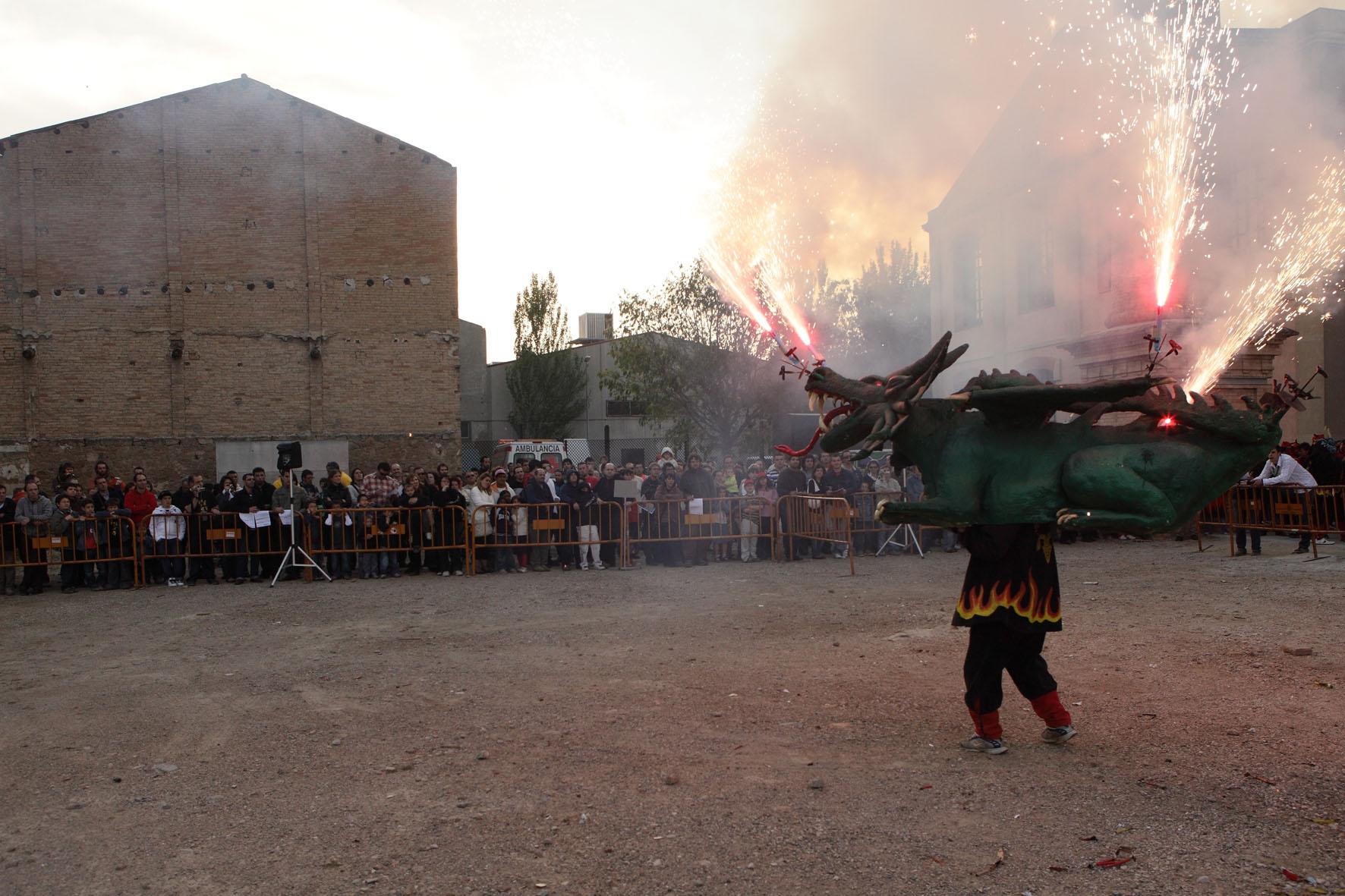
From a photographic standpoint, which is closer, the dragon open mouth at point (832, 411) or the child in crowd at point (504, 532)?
the dragon open mouth at point (832, 411)

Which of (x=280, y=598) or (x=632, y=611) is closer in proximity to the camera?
(x=632, y=611)

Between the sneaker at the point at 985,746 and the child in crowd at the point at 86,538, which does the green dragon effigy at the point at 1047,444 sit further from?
the child in crowd at the point at 86,538

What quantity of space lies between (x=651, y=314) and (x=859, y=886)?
26.1 metres

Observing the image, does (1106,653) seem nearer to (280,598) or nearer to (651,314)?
(280,598)

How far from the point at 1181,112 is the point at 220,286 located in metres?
22.2

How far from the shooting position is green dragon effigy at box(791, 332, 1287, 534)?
193 inches

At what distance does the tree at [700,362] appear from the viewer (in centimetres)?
2852

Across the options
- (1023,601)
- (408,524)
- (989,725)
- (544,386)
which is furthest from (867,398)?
(544,386)

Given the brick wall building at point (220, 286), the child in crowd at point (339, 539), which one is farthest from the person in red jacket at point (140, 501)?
the brick wall building at point (220, 286)

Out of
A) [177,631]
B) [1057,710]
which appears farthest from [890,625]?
[177,631]

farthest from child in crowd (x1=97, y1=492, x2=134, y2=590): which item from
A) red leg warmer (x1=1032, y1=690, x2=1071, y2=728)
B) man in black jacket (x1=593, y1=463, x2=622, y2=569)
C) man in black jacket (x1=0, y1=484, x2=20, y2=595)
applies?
red leg warmer (x1=1032, y1=690, x2=1071, y2=728)

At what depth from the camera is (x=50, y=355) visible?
24.5 metres

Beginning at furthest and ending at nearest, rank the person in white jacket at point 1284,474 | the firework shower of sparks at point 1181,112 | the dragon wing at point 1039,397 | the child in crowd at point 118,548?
the firework shower of sparks at point 1181,112, the child in crowd at point 118,548, the person in white jacket at point 1284,474, the dragon wing at point 1039,397

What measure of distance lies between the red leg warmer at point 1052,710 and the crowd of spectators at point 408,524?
28.1ft
